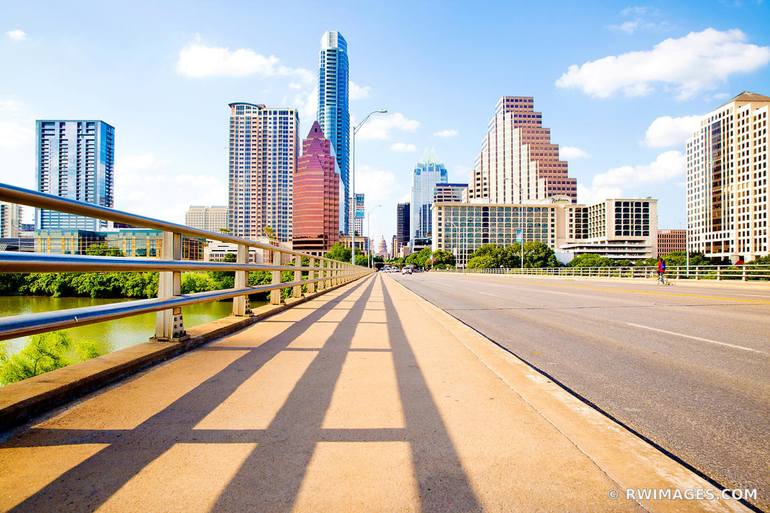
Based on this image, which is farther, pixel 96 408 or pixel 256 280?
pixel 256 280

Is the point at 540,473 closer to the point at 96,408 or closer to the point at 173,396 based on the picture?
the point at 173,396

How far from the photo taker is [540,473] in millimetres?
2361

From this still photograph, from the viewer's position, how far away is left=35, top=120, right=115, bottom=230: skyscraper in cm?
10725

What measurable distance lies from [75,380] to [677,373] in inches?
223

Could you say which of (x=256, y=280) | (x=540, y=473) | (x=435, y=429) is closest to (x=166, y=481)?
(x=435, y=429)

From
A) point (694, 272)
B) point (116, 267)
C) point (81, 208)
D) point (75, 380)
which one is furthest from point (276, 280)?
point (694, 272)

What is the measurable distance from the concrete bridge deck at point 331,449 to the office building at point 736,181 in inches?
7179

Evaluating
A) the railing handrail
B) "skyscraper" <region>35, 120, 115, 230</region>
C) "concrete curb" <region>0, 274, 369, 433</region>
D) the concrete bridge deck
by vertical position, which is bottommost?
the concrete bridge deck

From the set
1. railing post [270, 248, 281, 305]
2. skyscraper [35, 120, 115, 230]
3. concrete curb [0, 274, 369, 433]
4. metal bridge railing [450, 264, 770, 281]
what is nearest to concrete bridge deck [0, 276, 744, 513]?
concrete curb [0, 274, 369, 433]

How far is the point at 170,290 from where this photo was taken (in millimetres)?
4977

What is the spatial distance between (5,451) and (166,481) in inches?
40.1

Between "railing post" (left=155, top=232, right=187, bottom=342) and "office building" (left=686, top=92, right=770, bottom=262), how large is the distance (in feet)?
599

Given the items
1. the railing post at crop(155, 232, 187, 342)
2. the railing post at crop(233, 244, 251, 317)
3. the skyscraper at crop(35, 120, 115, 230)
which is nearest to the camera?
the railing post at crop(155, 232, 187, 342)

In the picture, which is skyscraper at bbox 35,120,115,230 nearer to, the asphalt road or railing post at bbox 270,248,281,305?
railing post at bbox 270,248,281,305
